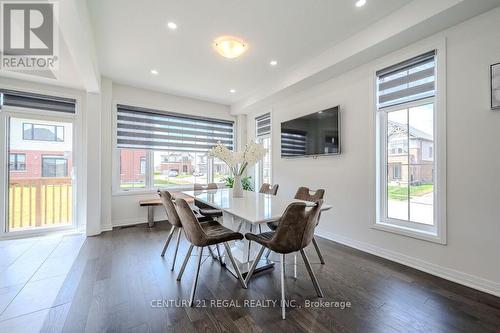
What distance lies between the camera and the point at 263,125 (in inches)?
206

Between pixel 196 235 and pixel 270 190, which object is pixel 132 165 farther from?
pixel 196 235

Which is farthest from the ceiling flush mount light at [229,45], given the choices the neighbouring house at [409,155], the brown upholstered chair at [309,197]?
the neighbouring house at [409,155]

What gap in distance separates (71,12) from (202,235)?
227 cm

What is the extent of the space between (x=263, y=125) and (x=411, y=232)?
3593 millimetres

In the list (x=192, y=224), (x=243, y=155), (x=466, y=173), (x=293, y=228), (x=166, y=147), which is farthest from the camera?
(x=166, y=147)

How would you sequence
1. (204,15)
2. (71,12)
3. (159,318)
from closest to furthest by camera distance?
1. (159,318)
2. (71,12)
3. (204,15)

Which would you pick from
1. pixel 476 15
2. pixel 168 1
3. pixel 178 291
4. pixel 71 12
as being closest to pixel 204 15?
pixel 168 1

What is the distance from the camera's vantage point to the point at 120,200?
4.35 m

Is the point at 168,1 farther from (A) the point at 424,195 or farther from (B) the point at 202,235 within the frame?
(A) the point at 424,195

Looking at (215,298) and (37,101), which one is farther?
(37,101)

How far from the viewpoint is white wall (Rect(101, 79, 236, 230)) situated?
4074mm

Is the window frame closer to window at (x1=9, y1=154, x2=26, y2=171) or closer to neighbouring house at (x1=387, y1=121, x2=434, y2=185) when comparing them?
neighbouring house at (x1=387, y1=121, x2=434, y2=185)

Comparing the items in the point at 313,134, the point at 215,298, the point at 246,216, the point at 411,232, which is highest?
the point at 313,134

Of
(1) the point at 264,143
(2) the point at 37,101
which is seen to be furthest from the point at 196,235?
(2) the point at 37,101
